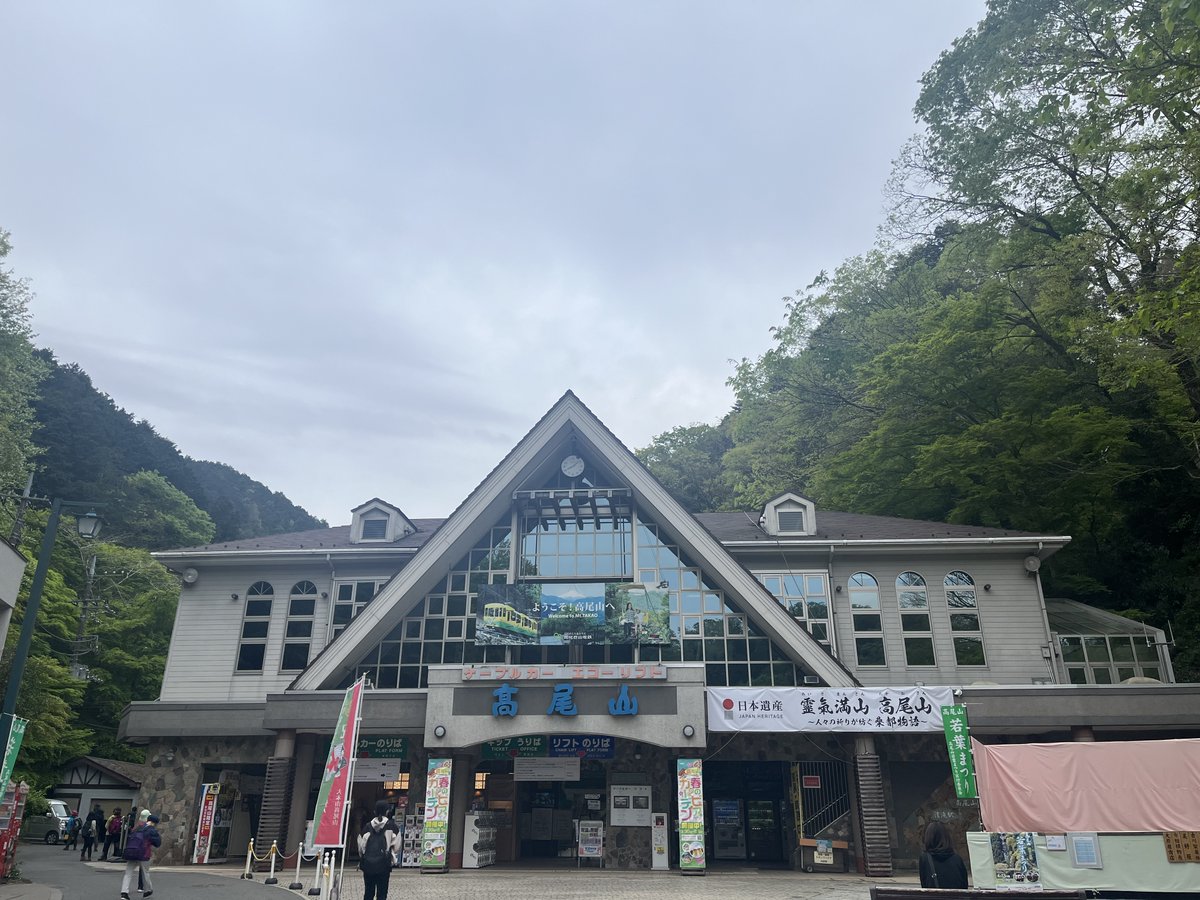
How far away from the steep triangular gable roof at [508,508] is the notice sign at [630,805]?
5058 millimetres

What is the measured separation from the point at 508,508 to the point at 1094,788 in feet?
47.8

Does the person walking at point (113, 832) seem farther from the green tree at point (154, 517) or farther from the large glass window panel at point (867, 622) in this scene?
the green tree at point (154, 517)

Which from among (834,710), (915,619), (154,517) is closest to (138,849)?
(834,710)

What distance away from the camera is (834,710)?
18.7 meters

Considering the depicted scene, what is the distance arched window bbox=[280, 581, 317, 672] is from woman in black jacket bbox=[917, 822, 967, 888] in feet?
57.1

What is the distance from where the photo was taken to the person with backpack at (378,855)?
37.4 feet

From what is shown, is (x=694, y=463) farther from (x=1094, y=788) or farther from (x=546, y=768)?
(x=1094, y=788)

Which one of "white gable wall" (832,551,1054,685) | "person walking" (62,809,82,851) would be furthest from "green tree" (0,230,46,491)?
"white gable wall" (832,551,1054,685)

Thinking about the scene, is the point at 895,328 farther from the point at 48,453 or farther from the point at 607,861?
the point at 48,453

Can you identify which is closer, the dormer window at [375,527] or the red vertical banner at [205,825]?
the red vertical banner at [205,825]

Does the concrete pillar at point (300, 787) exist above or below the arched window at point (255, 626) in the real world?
below

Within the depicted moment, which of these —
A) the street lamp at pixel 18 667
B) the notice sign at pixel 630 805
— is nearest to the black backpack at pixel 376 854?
the street lamp at pixel 18 667

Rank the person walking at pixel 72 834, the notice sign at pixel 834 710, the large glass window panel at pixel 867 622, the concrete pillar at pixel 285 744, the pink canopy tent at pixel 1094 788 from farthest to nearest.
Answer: the person walking at pixel 72 834, the large glass window panel at pixel 867 622, the concrete pillar at pixel 285 744, the notice sign at pixel 834 710, the pink canopy tent at pixel 1094 788

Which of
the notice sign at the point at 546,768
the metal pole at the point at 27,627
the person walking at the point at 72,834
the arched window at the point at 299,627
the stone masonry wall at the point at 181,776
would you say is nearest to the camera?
the metal pole at the point at 27,627
